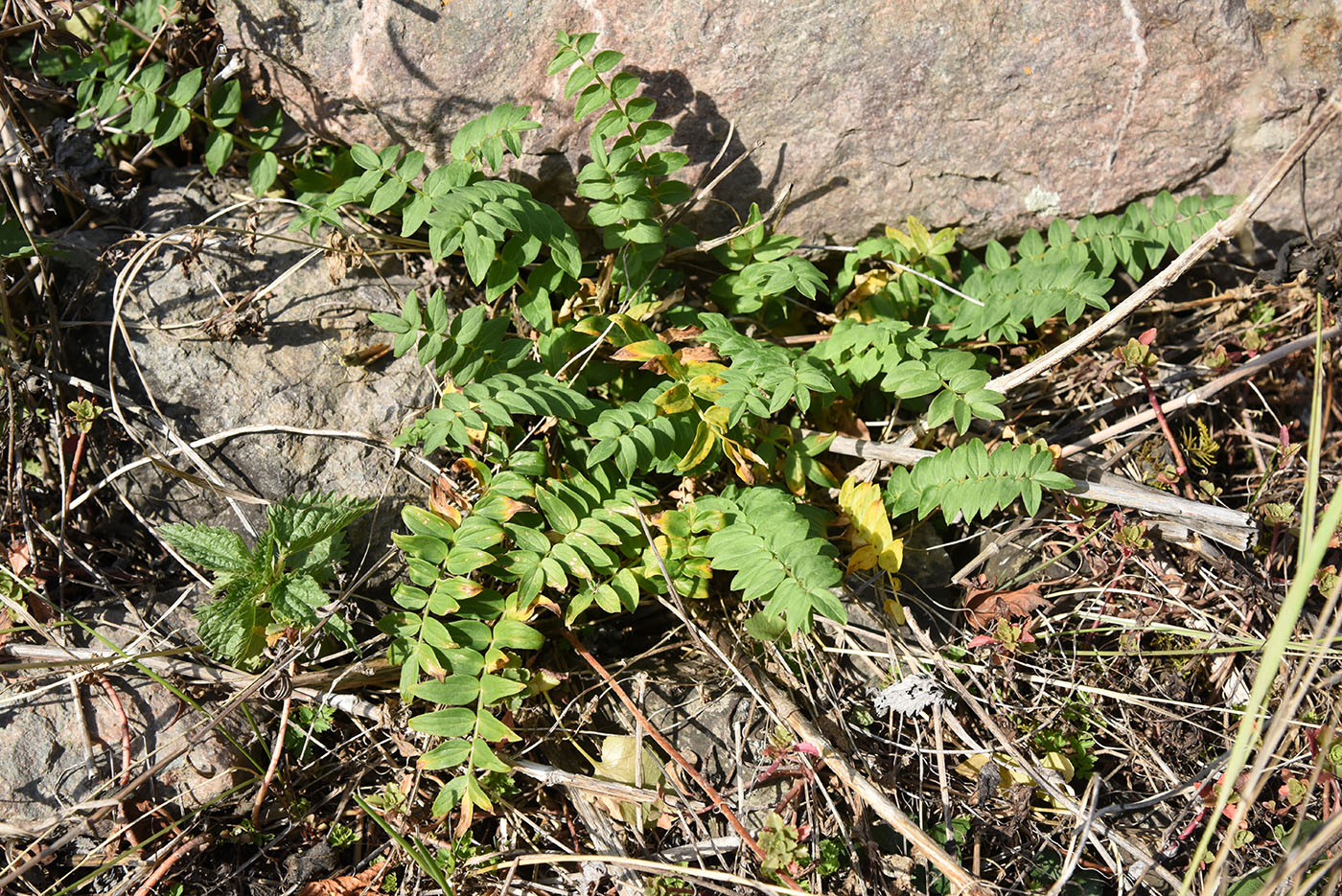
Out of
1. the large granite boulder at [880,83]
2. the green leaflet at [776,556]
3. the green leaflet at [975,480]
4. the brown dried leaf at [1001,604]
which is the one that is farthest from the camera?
the large granite boulder at [880,83]

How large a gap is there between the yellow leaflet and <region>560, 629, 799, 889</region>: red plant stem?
771 millimetres

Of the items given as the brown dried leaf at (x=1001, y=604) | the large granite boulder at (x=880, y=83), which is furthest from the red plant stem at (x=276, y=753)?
the brown dried leaf at (x=1001, y=604)

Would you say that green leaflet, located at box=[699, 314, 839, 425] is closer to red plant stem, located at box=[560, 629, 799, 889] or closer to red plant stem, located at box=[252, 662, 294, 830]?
red plant stem, located at box=[560, 629, 799, 889]

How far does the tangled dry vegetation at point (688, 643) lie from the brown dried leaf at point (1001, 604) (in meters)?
0.01

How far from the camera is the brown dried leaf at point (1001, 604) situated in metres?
3.02

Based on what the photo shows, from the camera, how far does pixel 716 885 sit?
8.48ft

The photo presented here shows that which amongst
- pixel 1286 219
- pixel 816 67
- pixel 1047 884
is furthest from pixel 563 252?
pixel 1286 219

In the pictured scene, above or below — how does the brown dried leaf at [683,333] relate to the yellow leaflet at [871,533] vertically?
above

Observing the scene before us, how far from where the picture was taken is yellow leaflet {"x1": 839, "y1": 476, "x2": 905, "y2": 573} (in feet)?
9.48

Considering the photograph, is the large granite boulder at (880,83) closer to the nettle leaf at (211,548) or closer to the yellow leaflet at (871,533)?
the yellow leaflet at (871,533)

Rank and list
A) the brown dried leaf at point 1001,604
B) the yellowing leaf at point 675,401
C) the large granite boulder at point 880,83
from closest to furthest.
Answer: the yellowing leaf at point 675,401
the brown dried leaf at point 1001,604
the large granite boulder at point 880,83

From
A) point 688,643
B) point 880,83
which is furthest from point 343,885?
point 880,83

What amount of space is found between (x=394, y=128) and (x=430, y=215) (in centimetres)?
81

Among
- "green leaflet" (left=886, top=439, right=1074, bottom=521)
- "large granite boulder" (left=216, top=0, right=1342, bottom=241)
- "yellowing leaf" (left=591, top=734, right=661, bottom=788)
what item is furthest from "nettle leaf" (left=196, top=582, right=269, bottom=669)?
"green leaflet" (left=886, top=439, right=1074, bottom=521)
